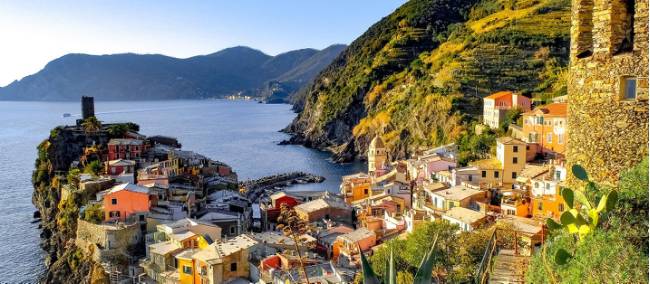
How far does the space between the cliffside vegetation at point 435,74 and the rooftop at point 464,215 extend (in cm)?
1594

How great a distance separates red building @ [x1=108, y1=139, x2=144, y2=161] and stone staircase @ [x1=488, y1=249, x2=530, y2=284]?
3542cm

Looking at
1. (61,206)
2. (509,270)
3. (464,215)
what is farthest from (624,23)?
(61,206)

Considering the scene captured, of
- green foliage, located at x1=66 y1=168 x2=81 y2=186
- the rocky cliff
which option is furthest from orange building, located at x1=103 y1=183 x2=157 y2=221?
green foliage, located at x1=66 y1=168 x2=81 y2=186

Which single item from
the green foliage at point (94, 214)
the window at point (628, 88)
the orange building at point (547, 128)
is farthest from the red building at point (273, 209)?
the window at point (628, 88)

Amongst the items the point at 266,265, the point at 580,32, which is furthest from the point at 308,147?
Result: the point at 580,32

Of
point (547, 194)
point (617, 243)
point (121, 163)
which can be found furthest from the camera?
point (121, 163)

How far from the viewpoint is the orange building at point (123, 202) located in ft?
88.3

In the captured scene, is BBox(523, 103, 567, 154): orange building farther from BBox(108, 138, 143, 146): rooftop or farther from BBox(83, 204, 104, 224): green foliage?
BBox(108, 138, 143, 146): rooftop

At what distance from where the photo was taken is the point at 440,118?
5744cm

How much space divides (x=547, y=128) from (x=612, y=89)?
103 ft

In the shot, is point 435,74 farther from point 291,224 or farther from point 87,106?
point 291,224

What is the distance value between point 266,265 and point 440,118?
39989 mm

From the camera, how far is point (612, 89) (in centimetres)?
462

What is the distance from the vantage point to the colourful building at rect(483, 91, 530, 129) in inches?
1755
